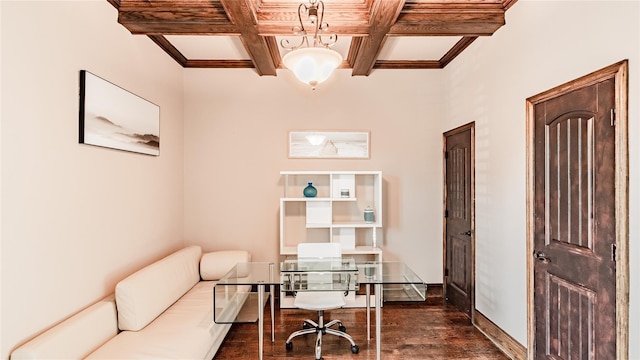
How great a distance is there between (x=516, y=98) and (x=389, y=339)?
2.41m

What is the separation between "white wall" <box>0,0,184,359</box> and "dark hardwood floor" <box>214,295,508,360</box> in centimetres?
126

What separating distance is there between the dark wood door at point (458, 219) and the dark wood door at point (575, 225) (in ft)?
3.46

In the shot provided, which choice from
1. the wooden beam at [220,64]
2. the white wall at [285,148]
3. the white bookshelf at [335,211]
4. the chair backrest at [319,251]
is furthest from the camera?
the white wall at [285,148]

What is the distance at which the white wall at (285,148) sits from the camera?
4199mm

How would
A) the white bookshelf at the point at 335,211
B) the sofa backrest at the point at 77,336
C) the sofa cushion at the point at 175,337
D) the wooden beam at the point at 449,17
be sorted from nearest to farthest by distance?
the sofa backrest at the point at 77,336 → the sofa cushion at the point at 175,337 → the wooden beam at the point at 449,17 → the white bookshelf at the point at 335,211

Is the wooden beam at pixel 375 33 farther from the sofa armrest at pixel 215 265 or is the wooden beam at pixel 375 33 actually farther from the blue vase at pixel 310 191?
the sofa armrest at pixel 215 265

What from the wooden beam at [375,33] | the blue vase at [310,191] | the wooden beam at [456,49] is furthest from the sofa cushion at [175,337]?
the wooden beam at [456,49]

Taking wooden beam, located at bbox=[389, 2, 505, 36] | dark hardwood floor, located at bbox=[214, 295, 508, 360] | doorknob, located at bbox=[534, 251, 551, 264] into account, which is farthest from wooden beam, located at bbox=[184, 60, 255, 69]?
doorknob, located at bbox=[534, 251, 551, 264]

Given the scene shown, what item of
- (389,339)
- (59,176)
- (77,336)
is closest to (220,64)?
(59,176)

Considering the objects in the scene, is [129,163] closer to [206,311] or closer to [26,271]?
[26,271]

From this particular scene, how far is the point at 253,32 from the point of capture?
293 centimetres

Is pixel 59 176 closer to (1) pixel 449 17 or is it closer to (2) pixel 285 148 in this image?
(2) pixel 285 148

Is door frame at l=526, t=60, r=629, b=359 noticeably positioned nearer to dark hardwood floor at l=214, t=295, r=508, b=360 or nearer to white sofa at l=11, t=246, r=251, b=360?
dark hardwood floor at l=214, t=295, r=508, b=360

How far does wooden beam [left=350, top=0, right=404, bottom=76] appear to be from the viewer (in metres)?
2.49
